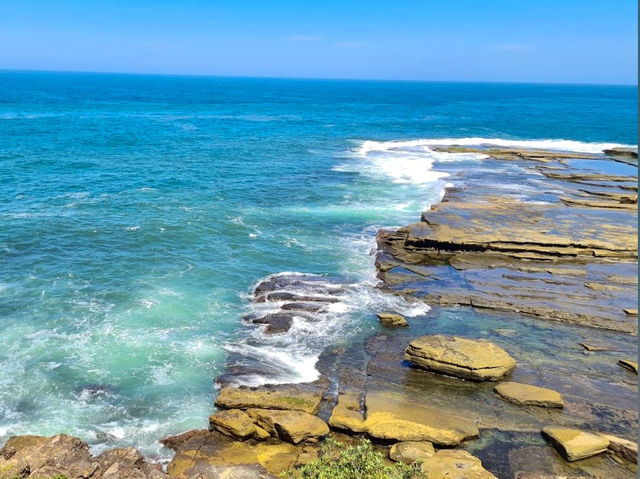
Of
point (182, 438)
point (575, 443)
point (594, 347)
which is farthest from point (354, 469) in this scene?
point (594, 347)

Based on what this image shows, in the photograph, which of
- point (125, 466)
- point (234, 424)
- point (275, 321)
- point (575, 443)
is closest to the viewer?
point (125, 466)

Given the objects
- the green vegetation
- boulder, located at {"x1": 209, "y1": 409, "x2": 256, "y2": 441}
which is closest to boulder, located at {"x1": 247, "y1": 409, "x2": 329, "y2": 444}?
boulder, located at {"x1": 209, "y1": 409, "x2": 256, "y2": 441}

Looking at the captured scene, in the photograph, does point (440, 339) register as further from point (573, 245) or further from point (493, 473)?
point (573, 245)

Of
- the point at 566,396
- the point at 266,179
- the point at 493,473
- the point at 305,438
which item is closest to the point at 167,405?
the point at 305,438

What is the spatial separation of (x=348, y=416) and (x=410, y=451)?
276cm

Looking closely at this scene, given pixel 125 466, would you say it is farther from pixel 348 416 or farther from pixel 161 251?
pixel 161 251

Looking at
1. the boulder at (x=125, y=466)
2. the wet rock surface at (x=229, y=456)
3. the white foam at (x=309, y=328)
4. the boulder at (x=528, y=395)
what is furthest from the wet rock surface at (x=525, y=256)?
the boulder at (x=125, y=466)

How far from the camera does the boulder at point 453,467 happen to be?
1717cm

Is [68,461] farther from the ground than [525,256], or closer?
closer

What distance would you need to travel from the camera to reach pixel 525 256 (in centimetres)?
3653

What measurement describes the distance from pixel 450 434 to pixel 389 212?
30640 mm

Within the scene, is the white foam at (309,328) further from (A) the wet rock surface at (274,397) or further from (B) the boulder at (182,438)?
(B) the boulder at (182,438)

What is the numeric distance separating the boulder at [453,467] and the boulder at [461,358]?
5157 mm

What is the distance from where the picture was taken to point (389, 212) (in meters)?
48.8
